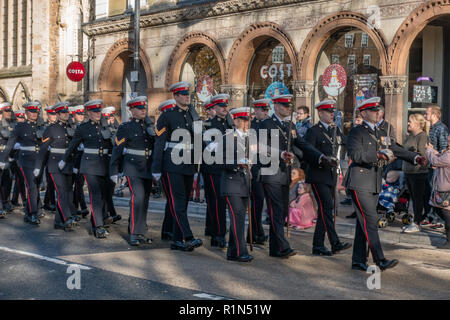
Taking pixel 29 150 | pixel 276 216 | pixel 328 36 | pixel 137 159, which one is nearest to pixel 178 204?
pixel 137 159

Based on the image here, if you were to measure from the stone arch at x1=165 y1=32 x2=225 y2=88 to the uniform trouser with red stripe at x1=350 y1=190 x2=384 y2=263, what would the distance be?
43.8 feet

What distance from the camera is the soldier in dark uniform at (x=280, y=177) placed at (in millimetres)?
8914

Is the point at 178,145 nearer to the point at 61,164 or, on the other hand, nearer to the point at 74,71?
the point at 61,164

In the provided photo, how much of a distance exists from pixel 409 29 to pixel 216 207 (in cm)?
820

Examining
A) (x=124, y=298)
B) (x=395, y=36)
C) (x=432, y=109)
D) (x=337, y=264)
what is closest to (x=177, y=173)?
(x=337, y=264)

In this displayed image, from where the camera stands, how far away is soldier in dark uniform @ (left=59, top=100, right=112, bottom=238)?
11023 mm

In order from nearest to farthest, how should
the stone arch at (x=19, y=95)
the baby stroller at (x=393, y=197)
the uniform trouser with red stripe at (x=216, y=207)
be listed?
the uniform trouser with red stripe at (x=216, y=207) → the baby stroller at (x=393, y=197) → the stone arch at (x=19, y=95)

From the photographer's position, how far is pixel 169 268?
827cm

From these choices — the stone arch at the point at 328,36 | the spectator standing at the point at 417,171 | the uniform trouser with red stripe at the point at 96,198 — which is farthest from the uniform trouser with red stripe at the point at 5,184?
the stone arch at the point at 328,36

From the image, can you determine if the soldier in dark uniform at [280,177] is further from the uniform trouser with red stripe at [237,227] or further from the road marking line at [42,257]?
the road marking line at [42,257]

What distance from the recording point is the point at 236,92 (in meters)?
21.0

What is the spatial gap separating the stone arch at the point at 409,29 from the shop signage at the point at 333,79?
1975mm

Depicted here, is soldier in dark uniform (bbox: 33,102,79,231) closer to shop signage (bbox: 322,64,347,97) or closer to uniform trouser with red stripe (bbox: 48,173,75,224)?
uniform trouser with red stripe (bbox: 48,173,75,224)

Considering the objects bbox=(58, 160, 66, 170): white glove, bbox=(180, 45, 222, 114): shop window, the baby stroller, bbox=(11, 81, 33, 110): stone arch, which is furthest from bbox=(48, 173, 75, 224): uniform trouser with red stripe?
bbox=(11, 81, 33, 110): stone arch
